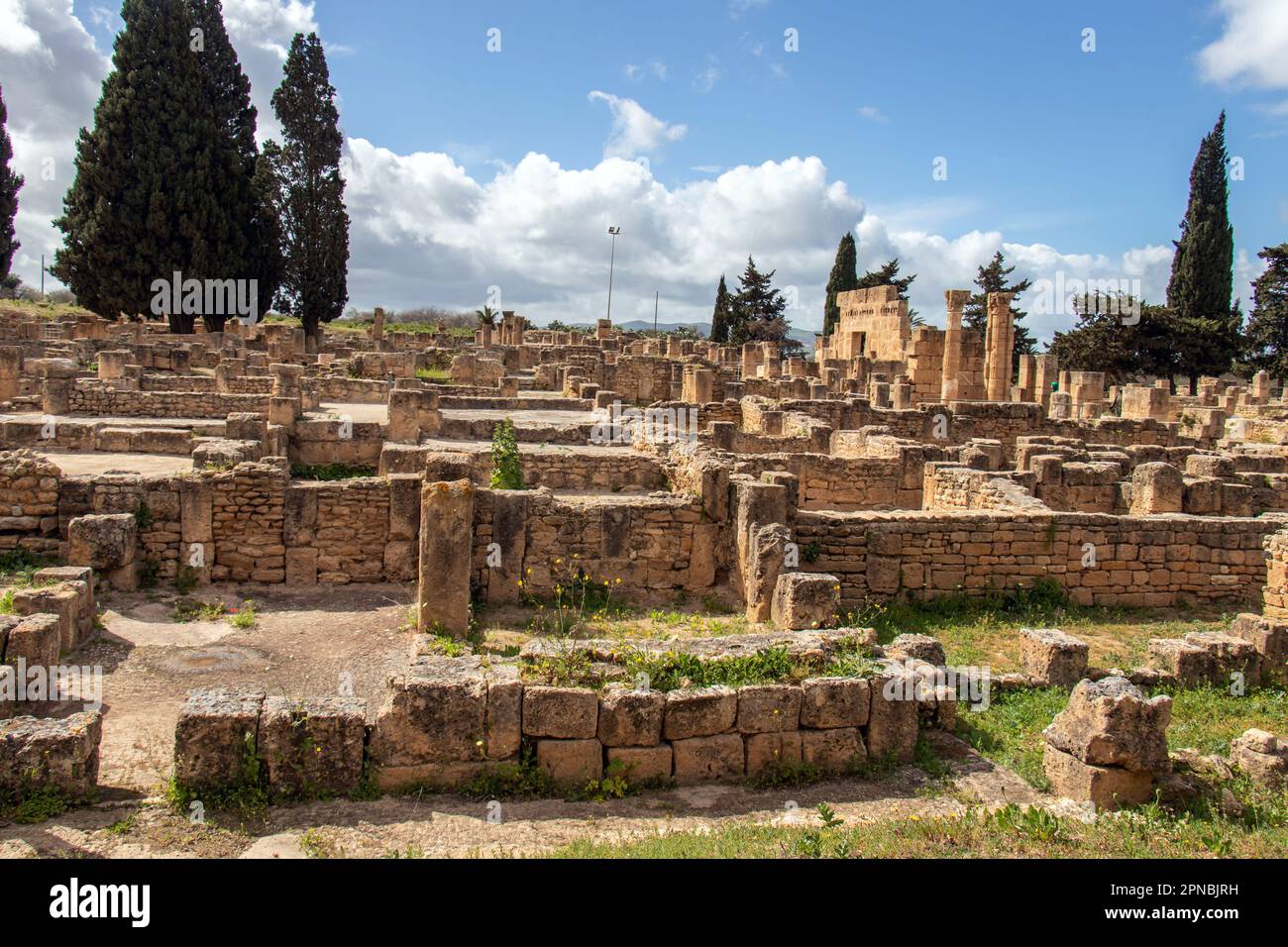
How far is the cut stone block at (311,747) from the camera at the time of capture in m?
5.55

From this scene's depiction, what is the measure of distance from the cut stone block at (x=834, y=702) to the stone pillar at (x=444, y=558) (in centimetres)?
396

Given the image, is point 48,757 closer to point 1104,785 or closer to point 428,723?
point 428,723

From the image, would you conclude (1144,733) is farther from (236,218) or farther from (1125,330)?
(1125,330)

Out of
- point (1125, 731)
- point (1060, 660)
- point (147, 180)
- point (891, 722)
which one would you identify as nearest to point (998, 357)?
point (1060, 660)

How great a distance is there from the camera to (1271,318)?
48688 millimetres

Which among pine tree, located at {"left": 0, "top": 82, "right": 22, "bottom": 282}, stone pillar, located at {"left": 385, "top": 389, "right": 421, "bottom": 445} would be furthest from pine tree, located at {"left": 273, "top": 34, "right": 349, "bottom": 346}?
stone pillar, located at {"left": 385, "top": 389, "right": 421, "bottom": 445}

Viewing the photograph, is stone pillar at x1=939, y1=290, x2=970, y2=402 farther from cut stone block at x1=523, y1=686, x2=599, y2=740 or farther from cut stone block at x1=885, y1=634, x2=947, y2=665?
cut stone block at x1=523, y1=686, x2=599, y2=740

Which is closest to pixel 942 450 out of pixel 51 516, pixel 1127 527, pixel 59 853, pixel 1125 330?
pixel 1127 527

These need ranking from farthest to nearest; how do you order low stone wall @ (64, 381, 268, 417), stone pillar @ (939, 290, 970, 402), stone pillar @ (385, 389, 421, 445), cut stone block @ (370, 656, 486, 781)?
stone pillar @ (939, 290, 970, 402) < low stone wall @ (64, 381, 268, 417) < stone pillar @ (385, 389, 421, 445) < cut stone block @ (370, 656, 486, 781)

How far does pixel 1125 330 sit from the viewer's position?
4962cm

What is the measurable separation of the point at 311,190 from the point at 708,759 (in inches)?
1675

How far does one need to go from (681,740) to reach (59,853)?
3.55 meters

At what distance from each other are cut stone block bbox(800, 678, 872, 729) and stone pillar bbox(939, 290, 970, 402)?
84.6 feet

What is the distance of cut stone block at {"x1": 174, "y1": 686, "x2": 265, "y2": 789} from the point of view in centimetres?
542
